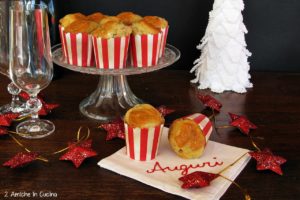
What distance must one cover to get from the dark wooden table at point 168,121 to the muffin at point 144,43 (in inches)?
5.6

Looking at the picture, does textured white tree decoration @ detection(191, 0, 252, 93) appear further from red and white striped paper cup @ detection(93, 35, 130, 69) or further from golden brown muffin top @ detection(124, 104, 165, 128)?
golden brown muffin top @ detection(124, 104, 165, 128)

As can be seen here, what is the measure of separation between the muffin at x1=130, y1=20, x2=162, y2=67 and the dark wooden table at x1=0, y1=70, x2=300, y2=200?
0.14m

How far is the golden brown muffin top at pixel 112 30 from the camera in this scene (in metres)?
0.91

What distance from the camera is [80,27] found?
3.11 ft

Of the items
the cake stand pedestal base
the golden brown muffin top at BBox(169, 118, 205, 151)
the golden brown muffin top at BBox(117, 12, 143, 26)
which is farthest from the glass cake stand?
the golden brown muffin top at BBox(169, 118, 205, 151)

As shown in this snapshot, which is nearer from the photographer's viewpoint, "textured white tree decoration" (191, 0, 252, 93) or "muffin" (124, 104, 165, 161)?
"muffin" (124, 104, 165, 161)

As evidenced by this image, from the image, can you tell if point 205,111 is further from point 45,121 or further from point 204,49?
point 45,121

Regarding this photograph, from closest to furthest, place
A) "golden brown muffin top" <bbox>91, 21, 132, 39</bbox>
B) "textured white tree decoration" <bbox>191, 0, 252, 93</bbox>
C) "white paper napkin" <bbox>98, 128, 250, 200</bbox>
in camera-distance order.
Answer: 1. "white paper napkin" <bbox>98, 128, 250, 200</bbox>
2. "golden brown muffin top" <bbox>91, 21, 132, 39</bbox>
3. "textured white tree decoration" <bbox>191, 0, 252, 93</bbox>

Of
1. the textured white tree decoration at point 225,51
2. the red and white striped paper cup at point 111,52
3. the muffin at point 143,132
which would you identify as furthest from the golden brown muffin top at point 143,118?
the textured white tree decoration at point 225,51

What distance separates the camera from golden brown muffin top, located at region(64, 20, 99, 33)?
945 mm

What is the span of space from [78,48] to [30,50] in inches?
5.1

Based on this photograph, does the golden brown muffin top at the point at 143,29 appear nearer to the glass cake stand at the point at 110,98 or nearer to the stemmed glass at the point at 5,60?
the glass cake stand at the point at 110,98

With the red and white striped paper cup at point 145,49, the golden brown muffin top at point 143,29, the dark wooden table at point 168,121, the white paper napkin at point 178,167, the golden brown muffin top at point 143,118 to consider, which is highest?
the golden brown muffin top at point 143,29

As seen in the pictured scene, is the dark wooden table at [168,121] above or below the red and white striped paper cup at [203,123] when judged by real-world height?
below
